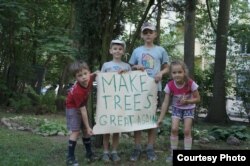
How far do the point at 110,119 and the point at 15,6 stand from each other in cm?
773

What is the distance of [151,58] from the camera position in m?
6.50

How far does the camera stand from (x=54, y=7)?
17.8 metres

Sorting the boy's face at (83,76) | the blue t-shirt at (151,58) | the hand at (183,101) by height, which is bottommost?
the hand at (183,101)

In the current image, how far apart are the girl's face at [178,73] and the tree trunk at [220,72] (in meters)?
9.87

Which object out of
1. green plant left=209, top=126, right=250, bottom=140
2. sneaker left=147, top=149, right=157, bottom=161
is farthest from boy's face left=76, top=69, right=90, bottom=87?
green plant left=209, top=126, right=250, bottom=140

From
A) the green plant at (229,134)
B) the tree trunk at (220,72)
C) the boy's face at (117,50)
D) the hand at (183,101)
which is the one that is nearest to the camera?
the hand at (183,101)

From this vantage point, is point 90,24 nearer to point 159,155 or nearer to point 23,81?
point 159,155

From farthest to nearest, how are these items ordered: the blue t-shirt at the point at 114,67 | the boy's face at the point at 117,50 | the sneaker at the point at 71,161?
the blue t-shirt at the point at 114,67, the boy's face at the point at 117,50, the sneaker at the point at 71,161

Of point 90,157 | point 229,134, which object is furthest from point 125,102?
point 229,134

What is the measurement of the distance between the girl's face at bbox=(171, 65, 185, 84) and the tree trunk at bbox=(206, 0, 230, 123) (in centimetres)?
987

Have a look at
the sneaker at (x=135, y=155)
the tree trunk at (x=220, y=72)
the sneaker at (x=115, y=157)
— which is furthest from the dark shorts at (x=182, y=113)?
the tree trunk at (x=220, y=72)

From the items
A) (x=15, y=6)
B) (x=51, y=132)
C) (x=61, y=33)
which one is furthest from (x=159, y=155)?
(x=61, y=33)

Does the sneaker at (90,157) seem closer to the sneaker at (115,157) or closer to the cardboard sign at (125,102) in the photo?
the sneaker at (115,157)

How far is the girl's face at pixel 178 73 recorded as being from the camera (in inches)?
241
